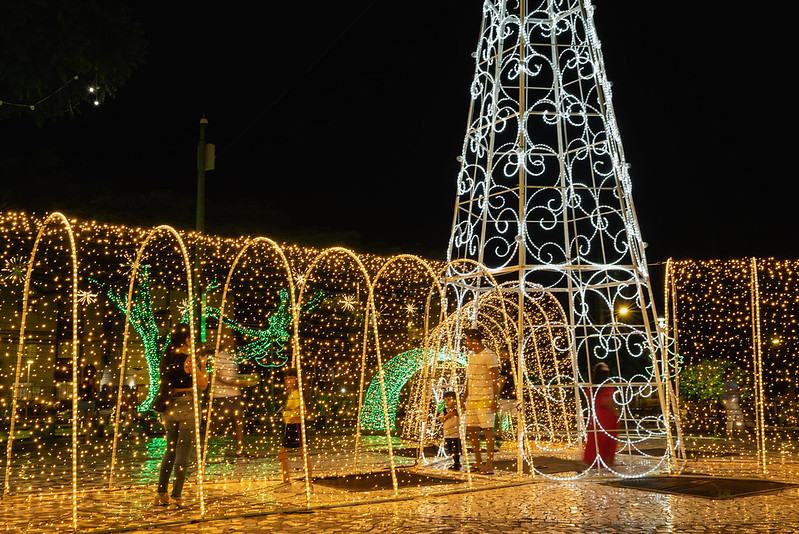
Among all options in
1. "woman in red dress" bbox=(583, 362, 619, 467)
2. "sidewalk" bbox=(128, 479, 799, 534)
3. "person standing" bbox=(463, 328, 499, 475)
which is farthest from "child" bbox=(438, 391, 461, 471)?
"sidewalk" bbox=(128, 479, 799, 534)

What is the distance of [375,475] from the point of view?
918 centimetres

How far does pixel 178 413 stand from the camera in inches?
276

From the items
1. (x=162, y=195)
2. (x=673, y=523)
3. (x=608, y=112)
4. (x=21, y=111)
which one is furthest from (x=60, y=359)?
(x=673, y=523)

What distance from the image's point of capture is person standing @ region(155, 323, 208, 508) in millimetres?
6984

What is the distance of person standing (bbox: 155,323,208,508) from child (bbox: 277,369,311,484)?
1507 mm

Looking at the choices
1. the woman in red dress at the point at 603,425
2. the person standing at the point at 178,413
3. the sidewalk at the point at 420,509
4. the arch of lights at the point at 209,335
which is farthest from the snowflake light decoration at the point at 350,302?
the person standing at the point at 178,413

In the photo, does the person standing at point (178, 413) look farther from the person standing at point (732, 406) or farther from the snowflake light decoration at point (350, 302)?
the person standing at point (732, 406)

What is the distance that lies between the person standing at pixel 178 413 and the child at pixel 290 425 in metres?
1.51

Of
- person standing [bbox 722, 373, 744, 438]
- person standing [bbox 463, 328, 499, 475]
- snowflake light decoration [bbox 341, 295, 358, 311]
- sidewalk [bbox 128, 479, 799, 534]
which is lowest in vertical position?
sidewalk [bbox 128, 479, 799, 534]

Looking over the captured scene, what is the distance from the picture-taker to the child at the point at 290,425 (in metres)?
8.41

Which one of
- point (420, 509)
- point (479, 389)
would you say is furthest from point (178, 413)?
point (479, 389)

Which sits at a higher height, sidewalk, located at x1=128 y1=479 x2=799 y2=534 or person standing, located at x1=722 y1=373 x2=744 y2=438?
person standing, located at x1=722 y1=373 x2=744 y2=438

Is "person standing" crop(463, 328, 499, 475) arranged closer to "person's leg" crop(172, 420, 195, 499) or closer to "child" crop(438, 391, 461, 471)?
"child" crop(438, 391, 461, 471)

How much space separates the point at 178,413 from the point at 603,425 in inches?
209
